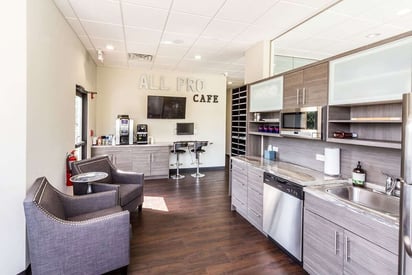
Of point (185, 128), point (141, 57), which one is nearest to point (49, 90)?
point (141, 57)

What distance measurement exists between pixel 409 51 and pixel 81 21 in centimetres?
382

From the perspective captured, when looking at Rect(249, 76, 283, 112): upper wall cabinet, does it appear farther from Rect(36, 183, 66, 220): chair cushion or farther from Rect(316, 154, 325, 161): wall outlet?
Rect(36, 183, 66, 220): chair cushion

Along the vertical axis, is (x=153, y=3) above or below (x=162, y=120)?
above

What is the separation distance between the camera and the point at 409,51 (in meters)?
1.72

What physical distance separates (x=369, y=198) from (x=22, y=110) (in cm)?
329

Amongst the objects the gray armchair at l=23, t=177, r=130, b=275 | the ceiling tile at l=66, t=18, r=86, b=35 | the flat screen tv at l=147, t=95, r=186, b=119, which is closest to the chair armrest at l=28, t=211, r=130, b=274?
the gray armchair at l=23, t=177, r=130, b=275

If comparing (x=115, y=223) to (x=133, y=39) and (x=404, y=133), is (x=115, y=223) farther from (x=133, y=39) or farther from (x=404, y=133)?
(x=133, y=39)

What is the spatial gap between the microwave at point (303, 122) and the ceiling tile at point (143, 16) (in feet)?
6.94

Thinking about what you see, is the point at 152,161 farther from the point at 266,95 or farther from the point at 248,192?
the point at 266,95

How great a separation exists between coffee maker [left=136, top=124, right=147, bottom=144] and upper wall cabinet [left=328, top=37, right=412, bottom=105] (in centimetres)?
464

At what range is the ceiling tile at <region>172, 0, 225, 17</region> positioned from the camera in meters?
2.73

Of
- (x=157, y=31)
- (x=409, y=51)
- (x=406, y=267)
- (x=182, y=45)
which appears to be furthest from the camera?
(x=182, y=45)

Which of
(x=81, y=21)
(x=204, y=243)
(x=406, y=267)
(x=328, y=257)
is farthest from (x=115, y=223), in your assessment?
(x=81, y=21)

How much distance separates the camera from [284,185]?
8.34 ft
